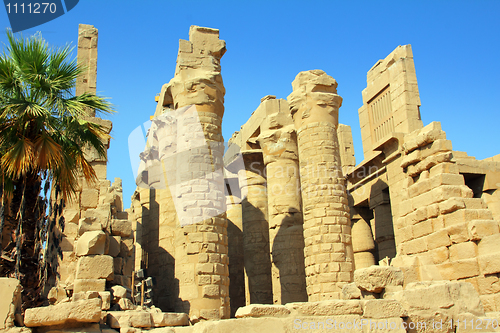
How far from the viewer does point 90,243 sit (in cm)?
860

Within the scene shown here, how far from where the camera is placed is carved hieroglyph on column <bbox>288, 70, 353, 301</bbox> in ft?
42.1

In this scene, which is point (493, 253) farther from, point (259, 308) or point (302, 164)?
point (302, 164)

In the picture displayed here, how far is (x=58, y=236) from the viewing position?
1010 cm

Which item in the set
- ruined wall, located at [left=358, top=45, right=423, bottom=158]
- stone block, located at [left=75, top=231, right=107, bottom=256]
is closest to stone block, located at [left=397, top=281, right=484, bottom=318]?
stone block, located at [left=75, top=231, right=107, bottom=256]

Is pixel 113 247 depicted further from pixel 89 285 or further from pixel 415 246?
pixel 415 246

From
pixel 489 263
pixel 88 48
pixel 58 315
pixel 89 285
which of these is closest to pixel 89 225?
pixel 89 285

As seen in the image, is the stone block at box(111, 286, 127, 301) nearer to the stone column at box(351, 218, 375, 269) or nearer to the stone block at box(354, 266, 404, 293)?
the stone block at box(354, 266, 404, 293)

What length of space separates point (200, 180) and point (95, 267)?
4066mm

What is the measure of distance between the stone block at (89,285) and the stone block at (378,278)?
459 centimetres

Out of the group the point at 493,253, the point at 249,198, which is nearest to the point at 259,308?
the point at 493,253

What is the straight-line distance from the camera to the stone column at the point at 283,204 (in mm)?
15102

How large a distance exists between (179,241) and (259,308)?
6.53 metres

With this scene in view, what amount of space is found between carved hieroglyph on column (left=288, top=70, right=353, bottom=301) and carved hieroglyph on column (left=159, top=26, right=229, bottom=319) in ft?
8.82

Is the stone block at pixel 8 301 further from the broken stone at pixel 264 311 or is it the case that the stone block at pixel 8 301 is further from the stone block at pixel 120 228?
the broken stone at pixel 264 311
